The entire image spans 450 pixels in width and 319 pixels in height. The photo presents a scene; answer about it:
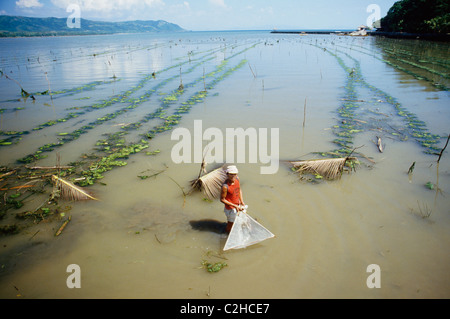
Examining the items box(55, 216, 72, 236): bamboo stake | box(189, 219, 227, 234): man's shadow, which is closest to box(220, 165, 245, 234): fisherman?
box(189, 219, 227, 234): man's shadow

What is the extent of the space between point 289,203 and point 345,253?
159 centimetres

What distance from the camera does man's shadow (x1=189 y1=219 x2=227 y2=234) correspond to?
16.1 ft

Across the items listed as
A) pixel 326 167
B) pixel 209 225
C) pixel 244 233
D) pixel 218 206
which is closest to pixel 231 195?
pixel 244 233

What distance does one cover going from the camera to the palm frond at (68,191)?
5.62 m

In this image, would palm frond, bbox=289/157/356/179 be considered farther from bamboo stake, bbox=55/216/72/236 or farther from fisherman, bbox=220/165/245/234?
bamboo stake, bbox=55/216/72/236

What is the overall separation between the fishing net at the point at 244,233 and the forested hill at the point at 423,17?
175 feet

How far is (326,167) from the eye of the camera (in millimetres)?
6312

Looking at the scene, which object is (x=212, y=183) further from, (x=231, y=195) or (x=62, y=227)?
(x=62, y=227)

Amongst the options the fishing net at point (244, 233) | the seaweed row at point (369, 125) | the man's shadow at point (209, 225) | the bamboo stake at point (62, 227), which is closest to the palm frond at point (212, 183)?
the man's shadow at point (209, 225)

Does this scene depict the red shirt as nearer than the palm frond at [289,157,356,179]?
Yes

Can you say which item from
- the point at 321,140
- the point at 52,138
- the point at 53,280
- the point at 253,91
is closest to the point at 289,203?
the point at 321,140

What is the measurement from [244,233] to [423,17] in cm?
6500

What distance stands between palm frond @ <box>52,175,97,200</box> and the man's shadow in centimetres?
261

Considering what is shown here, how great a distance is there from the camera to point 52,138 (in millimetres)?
8758
